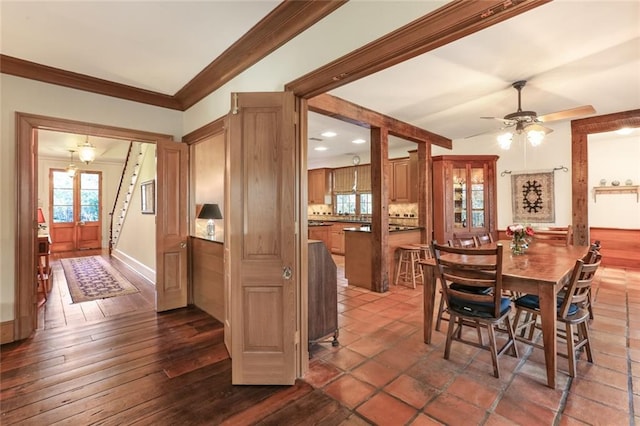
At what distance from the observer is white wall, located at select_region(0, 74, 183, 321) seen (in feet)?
9.70

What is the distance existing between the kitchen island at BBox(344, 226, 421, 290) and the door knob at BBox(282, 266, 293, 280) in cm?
274

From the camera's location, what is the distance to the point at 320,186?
9109 millimetres

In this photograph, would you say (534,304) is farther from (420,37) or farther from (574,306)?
(420,37)

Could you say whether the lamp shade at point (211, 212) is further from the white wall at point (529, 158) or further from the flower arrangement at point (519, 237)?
the white wall at point (529, 158)

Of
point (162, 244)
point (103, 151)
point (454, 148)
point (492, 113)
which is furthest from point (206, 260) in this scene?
point (103, 151)

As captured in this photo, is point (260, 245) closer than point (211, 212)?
Yes

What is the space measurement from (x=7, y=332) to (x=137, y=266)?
10.2 feet

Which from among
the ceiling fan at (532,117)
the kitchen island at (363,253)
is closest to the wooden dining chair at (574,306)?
the ceiling fan at (532,117)

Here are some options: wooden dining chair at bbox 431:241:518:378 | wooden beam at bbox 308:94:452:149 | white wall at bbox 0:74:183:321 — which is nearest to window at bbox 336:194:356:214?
wooden beam at bbox 308:94:452:149

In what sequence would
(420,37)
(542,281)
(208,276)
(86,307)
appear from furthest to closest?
(86,307)
(208,276)
(542,281)
(420,37)

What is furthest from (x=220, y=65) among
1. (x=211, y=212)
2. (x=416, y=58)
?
(x=416, y=58)

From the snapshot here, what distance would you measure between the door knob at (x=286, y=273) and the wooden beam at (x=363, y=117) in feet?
6.73

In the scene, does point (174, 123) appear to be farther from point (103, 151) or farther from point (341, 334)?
point (103, 151)

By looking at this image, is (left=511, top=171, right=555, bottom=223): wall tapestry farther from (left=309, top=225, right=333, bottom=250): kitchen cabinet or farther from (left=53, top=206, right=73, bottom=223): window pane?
(left=53, top=206, right=73, bottom=223): window pane
